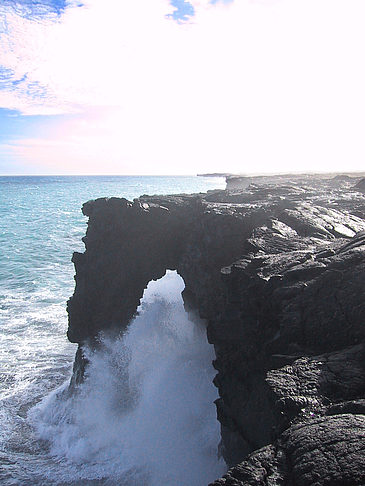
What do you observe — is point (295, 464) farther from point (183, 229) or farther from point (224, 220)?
point (183, 229)

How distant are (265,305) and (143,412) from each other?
387 inches

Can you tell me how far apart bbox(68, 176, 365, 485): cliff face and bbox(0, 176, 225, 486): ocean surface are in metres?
1.74

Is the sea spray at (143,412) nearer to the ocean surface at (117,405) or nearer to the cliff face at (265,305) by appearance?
the ocean surface at (117,405)

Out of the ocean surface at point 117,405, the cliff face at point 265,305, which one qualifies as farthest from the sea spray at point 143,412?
the cliff face at point 265,305

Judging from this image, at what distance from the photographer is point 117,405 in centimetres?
1844

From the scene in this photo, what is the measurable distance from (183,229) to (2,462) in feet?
44.4

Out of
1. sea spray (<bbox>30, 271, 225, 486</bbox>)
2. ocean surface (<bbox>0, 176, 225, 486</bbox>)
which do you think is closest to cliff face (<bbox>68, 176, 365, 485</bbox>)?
sea spray (<bbox>30, 271, 225, 486</bbox>)

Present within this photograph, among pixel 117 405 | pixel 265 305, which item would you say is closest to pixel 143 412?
pixel 117 405

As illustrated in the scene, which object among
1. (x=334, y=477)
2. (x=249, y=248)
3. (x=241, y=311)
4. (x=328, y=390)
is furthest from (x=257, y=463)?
(x=249, y=248)

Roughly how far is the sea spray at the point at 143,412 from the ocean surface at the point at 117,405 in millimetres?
45

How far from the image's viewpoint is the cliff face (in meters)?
5.88

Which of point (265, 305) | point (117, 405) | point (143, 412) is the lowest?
point (117, 405)

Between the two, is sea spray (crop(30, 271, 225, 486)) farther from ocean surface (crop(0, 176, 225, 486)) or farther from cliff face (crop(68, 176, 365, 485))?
cliff face (crop(68, 176, 365, 485))

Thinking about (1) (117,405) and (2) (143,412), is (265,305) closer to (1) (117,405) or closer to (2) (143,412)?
(2) (143,412)
